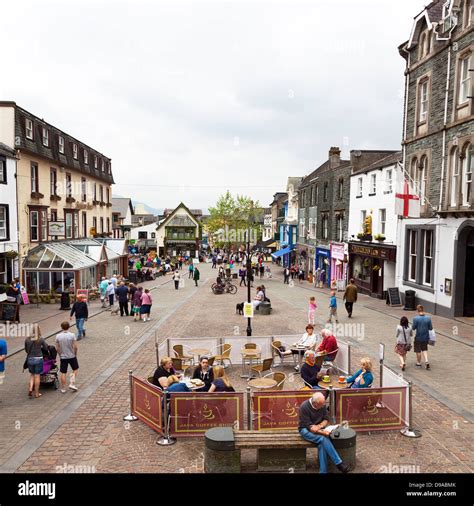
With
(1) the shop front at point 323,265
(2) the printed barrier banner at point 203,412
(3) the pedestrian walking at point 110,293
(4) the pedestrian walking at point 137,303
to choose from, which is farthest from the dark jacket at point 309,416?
(1) the shop front at point 323,265

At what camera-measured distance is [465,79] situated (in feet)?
62.7

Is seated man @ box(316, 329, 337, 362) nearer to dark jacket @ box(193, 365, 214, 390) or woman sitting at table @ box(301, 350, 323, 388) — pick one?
woman sitting at table @ box(301, 350, 323, 388)

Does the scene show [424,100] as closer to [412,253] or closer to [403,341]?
[412,253]

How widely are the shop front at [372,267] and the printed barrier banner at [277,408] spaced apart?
66.3 feet

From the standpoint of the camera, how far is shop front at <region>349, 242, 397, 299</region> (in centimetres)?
2747

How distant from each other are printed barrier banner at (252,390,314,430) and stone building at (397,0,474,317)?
13.9m

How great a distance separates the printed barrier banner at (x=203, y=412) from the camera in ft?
25.7

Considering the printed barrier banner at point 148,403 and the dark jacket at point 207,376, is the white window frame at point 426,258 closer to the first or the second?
the dark jacket at point 207,376

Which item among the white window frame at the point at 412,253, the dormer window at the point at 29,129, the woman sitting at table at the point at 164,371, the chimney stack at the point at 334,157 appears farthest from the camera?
the chimney stack at the point at 334,157

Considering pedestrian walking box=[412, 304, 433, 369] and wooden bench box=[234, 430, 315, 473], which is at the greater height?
pedestrian walking box=[412, 304, 433, 369]

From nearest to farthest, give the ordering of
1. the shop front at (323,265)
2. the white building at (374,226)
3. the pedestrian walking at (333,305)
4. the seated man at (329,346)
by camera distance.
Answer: the seated man at (329,346)
the pedestrian walking at (333,305)
the white building at (374,226)
the shop front at (323,265)

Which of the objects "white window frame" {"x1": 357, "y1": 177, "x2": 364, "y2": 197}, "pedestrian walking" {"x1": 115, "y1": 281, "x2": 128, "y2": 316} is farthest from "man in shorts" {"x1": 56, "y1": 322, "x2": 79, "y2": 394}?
"white window frame" {"x1": 357, "y1": 177, "x2": 364, "y2": 197}

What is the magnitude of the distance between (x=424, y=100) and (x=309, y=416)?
20566 mm
